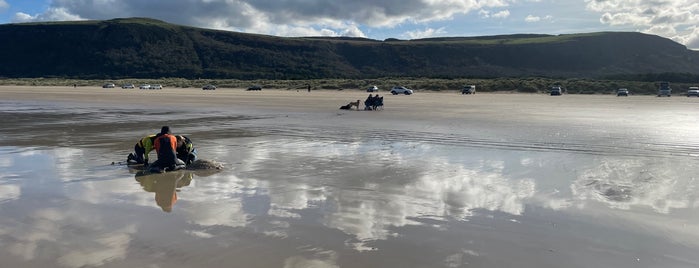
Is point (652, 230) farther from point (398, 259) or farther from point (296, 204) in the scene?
point (296, 204)

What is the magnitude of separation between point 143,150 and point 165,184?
251 centimetres

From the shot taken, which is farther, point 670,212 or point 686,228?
point 670,212

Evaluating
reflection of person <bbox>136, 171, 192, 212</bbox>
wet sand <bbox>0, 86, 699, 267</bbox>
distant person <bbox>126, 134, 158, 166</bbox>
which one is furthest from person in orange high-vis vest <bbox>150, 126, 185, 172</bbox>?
distant person <bbox>126, 134, 158, 166</bbox>

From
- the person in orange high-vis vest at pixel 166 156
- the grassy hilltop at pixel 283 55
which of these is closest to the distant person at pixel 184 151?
the person in orange high-vis vest at pixel 166 156

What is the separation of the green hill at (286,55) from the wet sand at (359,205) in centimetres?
12632

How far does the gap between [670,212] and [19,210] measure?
364 inches

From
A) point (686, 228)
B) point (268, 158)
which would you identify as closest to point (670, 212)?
point (686, 228)

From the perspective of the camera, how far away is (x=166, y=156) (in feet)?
38.1

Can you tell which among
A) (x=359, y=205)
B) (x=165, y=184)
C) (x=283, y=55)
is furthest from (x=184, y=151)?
(x=283, y=55)

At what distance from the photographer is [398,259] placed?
6.18m

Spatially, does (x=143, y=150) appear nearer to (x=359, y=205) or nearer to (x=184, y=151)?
(x=184, y=151)

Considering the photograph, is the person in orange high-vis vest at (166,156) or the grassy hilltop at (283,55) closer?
the person in orange high-vis vest at (166,156)

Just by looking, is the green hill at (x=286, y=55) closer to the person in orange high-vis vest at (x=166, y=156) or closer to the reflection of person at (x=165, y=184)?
the person in orange high-vis vest at (x=166, y=156)

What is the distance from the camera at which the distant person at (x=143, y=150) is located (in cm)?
1233
